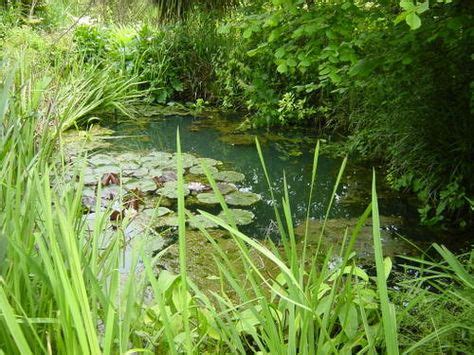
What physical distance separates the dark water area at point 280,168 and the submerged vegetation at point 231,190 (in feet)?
0.36

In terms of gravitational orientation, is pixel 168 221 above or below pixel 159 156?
below

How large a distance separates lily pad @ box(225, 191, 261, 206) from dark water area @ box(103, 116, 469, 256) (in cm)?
5

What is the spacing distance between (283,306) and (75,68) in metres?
4.33

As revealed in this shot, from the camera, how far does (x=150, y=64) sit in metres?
6.39

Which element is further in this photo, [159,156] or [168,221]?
[159,156]

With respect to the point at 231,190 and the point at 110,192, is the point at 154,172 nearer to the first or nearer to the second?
the point at 110,192

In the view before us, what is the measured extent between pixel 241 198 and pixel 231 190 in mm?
159

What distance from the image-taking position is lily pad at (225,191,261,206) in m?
3.10

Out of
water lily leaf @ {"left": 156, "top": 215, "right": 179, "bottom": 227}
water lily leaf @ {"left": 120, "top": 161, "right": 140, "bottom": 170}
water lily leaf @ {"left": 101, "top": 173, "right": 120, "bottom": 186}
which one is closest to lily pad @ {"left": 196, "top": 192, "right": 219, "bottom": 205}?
water lily leaf @ {"left": 156, "top": 215, "right": 179, "bottom": 227}

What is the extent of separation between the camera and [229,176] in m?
3.61

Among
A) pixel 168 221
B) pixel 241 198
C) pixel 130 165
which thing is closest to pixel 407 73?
pixel 241 198

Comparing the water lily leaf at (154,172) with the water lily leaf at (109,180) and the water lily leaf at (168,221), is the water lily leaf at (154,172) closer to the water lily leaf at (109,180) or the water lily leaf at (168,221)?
the water lily leaf at (109,180)

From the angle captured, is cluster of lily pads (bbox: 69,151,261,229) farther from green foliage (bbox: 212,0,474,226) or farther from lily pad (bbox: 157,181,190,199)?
green foliage (bbox: 212,0,474,226)

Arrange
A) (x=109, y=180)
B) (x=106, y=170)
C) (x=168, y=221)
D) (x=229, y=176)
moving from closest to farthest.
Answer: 1. (x=168, y=221)
2. (x=109, y=180)
3. (x=106, y=170)
4. (x=229, y=176)
